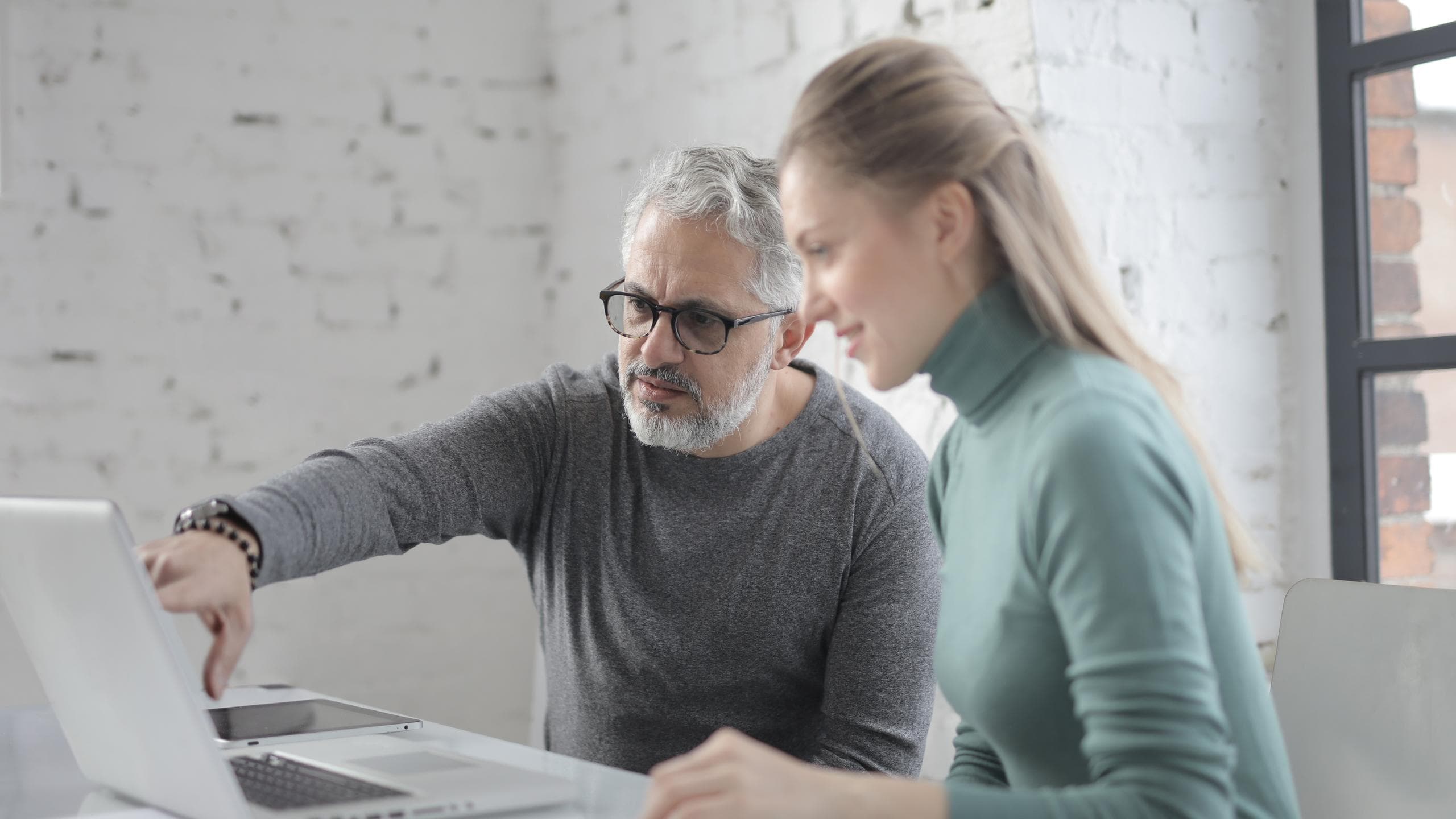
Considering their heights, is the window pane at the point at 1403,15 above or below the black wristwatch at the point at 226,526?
above

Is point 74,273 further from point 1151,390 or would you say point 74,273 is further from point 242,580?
point 1151,390

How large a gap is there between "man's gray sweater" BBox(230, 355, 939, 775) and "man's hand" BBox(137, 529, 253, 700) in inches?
12.7

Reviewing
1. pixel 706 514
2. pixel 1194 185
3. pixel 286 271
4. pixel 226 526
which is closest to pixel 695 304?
pixel 706 514

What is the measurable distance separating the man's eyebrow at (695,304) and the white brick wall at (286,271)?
4.49 feet

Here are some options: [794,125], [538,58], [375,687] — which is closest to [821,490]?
[794,125]

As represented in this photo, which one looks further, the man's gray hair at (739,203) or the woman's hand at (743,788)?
the man's gray hair at (739,203)

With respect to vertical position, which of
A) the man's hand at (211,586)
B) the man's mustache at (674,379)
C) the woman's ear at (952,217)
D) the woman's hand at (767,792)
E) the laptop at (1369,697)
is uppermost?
the woman's ear at (952,217)

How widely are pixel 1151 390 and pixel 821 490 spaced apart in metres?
0.74

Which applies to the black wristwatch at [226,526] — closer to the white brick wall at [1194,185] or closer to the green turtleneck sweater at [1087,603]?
the green turtleneck sweater at [1087,603]

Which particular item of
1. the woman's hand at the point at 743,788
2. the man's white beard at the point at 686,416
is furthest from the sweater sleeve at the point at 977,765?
the man's white beard at the point at 686,416

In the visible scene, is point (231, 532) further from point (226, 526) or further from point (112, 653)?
point (112, 653)

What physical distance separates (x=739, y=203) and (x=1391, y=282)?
945 mm

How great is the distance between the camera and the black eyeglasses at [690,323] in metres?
1.56

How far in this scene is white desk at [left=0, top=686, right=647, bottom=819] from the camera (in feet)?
3.49
